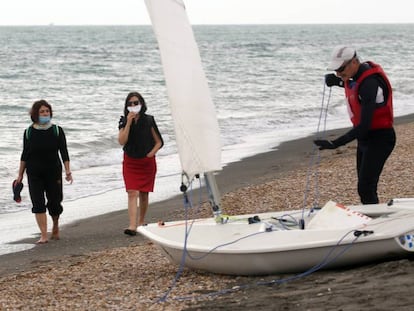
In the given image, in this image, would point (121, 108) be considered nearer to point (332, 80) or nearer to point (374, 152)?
A: point (332, 80)

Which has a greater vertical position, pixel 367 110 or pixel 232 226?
pixel 367 110

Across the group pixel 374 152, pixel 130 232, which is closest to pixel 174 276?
pixel 374 152

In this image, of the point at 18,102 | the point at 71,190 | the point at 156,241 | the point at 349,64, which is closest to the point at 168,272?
the point at 156,241

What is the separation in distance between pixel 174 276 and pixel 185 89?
1.55 metres

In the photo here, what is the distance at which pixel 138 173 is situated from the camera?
973cm

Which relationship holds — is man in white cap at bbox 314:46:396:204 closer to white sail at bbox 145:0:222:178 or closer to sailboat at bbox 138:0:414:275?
sailboat at bbox 138:0:414:275

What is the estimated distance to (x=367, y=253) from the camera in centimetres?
645

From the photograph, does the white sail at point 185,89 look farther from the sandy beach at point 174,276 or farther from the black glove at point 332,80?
the black glove at point 332,80

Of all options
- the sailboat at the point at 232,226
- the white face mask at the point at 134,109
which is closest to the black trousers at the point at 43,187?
the white face mask at the point at 134,109

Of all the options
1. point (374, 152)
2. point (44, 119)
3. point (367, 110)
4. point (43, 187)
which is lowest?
point (43, 187)

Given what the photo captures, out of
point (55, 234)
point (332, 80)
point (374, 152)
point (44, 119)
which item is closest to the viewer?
point (374, 152)

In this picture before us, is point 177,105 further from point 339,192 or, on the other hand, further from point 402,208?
point 339,192

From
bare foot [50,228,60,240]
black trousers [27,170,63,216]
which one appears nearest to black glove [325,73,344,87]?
black trousers [27,170,63,216]

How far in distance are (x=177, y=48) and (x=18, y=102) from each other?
2485 centimetres
